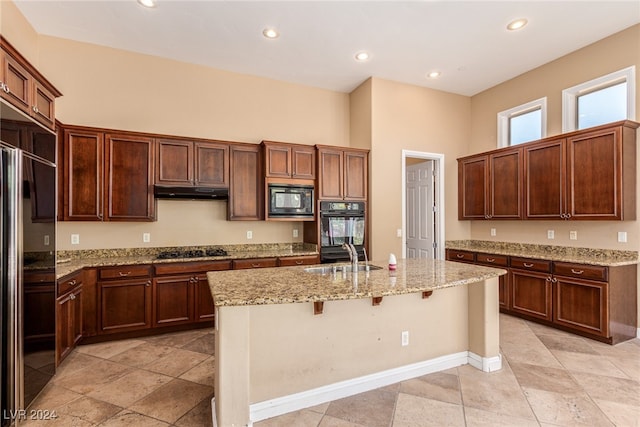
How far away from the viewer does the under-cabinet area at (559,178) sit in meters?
3.45

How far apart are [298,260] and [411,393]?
2251mm

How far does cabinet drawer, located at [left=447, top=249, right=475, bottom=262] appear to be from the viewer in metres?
4.85

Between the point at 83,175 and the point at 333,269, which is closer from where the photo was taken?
the point at 333,269

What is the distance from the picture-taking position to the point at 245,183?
429 cm

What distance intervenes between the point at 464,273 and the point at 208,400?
7.41ft

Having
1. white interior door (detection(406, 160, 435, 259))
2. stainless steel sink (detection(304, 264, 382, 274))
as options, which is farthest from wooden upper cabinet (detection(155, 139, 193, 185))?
white interior door (detection(406, 160, 435, 259))

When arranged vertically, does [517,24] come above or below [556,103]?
above

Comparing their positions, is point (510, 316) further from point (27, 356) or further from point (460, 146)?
point (27, 356)

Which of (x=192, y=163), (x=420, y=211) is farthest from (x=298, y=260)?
(x=420, y=211)

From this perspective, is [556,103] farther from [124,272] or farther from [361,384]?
[124,272]

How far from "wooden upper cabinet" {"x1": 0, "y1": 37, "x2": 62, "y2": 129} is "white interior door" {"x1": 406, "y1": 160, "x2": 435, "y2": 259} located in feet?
16.9

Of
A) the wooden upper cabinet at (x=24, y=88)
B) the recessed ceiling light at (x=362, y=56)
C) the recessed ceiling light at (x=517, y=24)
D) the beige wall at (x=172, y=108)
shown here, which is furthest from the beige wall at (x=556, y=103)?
the wooden upper cabinet at (x=24, y=88)

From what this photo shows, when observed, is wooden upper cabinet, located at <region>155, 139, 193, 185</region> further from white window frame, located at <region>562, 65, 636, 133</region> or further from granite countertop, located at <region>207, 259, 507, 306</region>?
white window frame, located at <region>562, 65, 636, 133</region>

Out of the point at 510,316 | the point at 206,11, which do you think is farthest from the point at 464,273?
the point at 206,11
